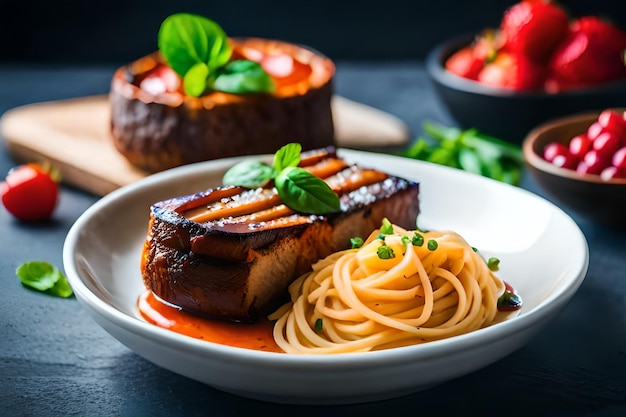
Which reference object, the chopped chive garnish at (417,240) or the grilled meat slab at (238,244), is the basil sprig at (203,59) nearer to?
the grilled meat slab at (238,244)

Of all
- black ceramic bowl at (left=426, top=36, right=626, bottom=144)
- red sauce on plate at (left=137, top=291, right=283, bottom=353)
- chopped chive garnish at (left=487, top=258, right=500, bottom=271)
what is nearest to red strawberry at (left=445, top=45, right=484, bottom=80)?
black ceramic bowl at (left=426, top=36, right=626, bottom=144)

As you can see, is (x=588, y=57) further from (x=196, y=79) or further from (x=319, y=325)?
(x=319, y=325)

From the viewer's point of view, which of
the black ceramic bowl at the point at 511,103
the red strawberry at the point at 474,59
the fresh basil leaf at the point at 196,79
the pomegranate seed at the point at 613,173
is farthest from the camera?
the red strawberry at the point at 474,59

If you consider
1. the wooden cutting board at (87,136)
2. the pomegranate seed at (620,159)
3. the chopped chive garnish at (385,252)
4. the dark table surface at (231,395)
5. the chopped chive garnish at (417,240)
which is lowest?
the wooden cutting board at (87,136)

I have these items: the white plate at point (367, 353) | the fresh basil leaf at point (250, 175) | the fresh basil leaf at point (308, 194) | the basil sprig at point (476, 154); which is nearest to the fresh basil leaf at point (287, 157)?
the fresh basil leaf at point (250, 175)

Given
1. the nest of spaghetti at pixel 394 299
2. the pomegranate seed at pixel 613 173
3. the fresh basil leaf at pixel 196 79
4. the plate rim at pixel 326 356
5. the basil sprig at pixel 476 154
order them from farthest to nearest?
the basil sprig at pixel 476 154 → the fresh basil leaf at pixel 196 79 → the pomegranate seed at pixel 613 173 → the nest of spaghetti at pixel 394 299 → the plate rim at pixel 326 356

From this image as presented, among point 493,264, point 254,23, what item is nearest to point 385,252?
point 493,264
